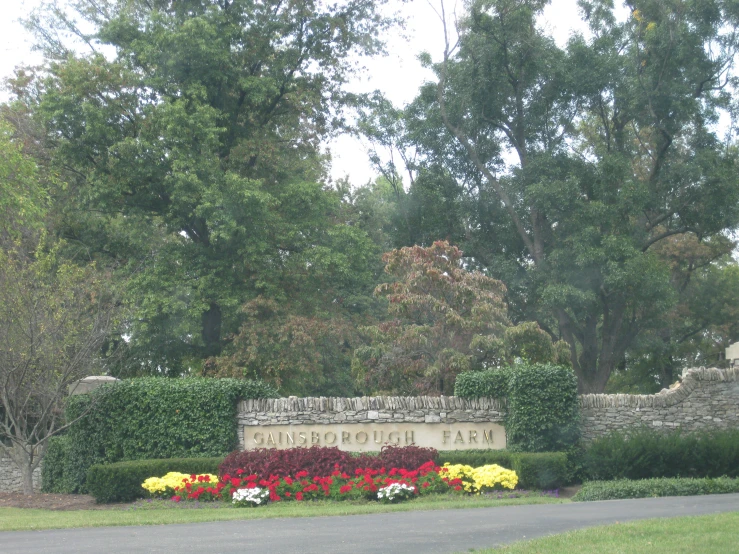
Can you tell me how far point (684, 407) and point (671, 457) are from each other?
1.94 metres

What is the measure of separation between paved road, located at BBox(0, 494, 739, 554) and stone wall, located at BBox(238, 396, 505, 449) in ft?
19.1

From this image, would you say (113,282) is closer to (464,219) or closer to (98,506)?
(98,506)

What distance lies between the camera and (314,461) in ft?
53.7

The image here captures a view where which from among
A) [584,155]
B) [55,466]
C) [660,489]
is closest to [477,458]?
[660,489]

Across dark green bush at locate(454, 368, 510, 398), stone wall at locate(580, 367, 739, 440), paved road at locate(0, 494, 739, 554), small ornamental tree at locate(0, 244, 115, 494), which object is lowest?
paved road at locate(0, 494, 739, 554)

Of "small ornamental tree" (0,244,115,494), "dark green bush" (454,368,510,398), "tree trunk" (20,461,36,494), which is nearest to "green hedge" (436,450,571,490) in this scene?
"dark green bush" (454,368,510,398)

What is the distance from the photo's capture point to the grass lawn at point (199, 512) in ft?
40.9

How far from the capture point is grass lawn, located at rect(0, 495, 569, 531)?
12.5 metres

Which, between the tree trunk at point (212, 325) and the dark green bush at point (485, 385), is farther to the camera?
the tree trunk at point (212, 325)

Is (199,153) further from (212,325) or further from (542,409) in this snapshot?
(542,409)

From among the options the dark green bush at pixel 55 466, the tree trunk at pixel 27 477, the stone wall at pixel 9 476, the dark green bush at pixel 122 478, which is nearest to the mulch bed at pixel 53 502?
the tree trunk at pixel 27 477

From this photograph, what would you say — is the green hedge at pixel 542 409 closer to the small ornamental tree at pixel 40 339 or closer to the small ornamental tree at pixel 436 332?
the small ornamental tree at pixel 436 332

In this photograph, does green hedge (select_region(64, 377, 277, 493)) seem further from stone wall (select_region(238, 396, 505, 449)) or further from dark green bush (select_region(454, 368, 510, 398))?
dark green bush (select_region(454, 368, 510, 398))

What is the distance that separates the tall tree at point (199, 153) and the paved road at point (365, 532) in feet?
47.5
